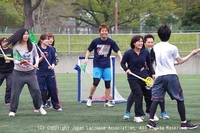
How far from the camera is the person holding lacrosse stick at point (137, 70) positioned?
370 inches

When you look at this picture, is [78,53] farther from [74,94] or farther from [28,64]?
[28,64]

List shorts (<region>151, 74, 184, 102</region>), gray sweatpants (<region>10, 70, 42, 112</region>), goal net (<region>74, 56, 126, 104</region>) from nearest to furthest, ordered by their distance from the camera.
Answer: shorts (<region>151, 74, 184, 102</region>), gray sweatpants (<region>10, 70, 42, 112</region>), goal net (<region>74, 56, 126, 104</region>)

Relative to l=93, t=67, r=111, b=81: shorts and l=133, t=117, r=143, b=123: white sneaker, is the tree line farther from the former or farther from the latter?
l=133, t=117, r=143, b=123: white sneaker

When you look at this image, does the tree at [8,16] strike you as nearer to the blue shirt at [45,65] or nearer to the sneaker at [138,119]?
the blue shirt at [45,65]

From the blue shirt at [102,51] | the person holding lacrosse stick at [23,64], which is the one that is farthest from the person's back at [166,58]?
the blue shirt at [102,51]

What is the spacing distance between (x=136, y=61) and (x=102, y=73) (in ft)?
7.10

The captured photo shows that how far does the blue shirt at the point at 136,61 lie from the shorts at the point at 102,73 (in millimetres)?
1901

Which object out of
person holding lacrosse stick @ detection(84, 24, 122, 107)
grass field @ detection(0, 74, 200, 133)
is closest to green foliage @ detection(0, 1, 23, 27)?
grass field @ detection(0, 74, 200, 133)

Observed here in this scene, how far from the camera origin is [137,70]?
9562 mm

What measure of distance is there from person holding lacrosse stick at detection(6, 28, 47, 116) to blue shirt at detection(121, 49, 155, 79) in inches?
69.6

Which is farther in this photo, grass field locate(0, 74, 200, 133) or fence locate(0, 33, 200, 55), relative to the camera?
fence locate(0, 33, 200, 55)

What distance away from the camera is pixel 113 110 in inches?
436

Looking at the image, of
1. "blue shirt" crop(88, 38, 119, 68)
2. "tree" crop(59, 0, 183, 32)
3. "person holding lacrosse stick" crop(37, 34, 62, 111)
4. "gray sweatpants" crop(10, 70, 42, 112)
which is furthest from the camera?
"tree" crop(59, 0, 183, 32)

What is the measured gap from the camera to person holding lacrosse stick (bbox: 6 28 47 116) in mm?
9938
